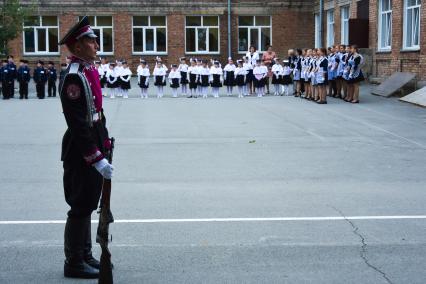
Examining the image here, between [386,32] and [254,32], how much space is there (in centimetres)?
1397

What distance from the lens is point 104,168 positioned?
5.48 metres

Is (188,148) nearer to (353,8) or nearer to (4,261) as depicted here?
(4,261)

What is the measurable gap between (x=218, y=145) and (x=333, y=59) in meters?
12.4

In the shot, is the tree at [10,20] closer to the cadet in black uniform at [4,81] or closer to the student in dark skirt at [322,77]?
the cadet in black uniform at [4,81]

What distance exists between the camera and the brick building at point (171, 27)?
42.1 metres

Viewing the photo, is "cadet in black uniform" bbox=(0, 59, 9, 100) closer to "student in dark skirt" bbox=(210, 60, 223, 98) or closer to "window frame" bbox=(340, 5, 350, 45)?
"student in dark skirt" bbox=(210, 60, 223, 98)

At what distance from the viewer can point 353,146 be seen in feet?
47.9

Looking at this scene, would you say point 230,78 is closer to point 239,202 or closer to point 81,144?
point 239,202

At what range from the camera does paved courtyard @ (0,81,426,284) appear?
6.21 m

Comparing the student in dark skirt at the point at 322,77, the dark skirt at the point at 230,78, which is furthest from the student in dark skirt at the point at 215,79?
the student in dark skirt at the point at 322,77

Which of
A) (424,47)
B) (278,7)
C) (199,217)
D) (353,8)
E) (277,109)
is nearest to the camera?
(199,217)

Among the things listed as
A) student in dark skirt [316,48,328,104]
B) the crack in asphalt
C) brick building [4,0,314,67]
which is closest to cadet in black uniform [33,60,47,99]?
student in dark skirt [316,48,328,104]

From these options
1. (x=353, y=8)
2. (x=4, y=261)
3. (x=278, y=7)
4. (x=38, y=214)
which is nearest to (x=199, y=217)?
(x=38, y=214)

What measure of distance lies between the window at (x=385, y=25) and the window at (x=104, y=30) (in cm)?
1761
